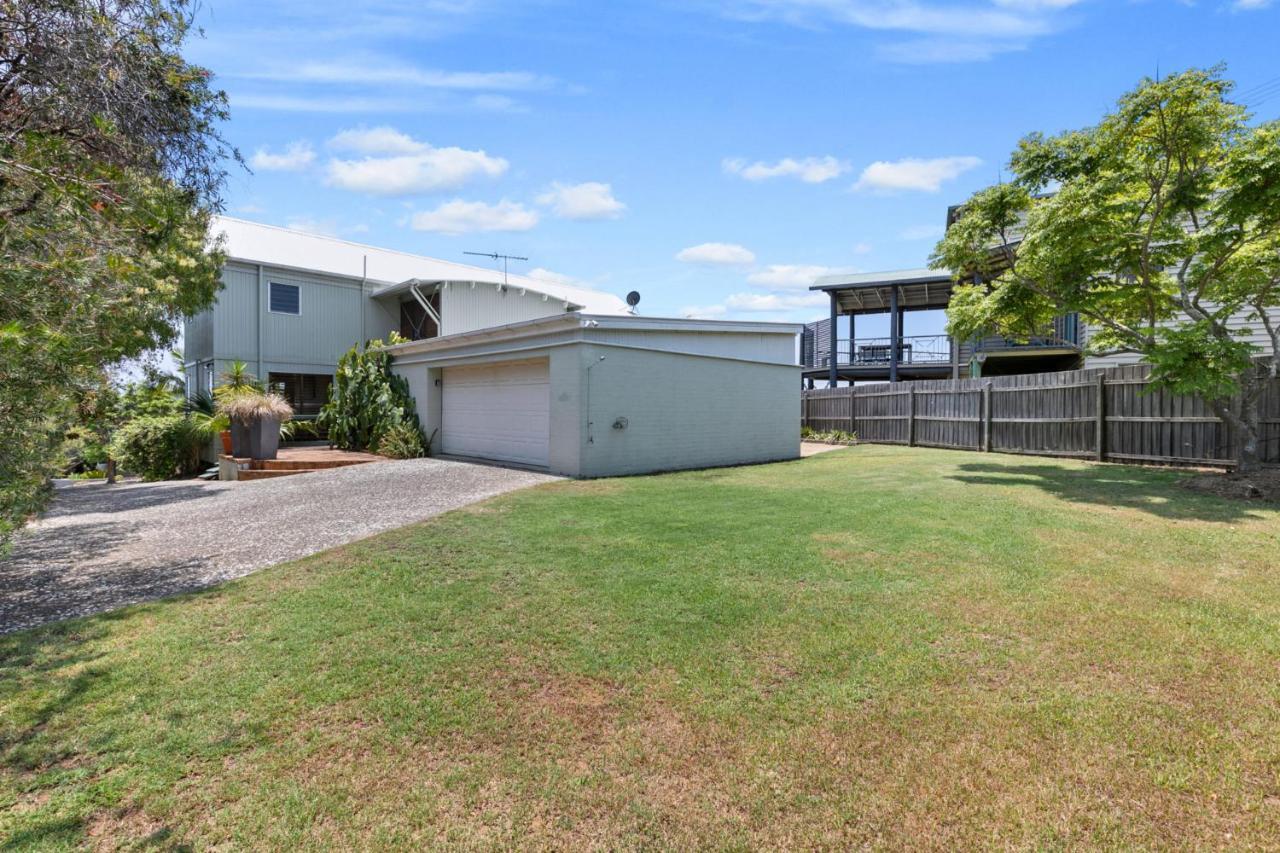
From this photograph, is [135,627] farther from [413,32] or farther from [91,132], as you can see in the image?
[413,32]

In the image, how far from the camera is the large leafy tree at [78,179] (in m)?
3.35

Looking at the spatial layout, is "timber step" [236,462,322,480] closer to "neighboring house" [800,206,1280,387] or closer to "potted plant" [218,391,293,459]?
"potted plant" [218,391,293,459]

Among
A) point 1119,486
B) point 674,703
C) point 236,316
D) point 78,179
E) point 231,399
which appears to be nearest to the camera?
point 674,703

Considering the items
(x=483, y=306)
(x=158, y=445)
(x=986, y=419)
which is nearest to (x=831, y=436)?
(x=986, y=419)

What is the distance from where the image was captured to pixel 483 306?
1842 centimetres

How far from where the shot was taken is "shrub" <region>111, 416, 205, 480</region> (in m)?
15.0

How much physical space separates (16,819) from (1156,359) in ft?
39.2

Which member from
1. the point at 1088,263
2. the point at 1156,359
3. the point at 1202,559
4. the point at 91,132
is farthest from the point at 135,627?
the point at 1088,263

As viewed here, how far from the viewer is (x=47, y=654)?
3.88 meters

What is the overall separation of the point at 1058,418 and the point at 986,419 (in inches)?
79.4

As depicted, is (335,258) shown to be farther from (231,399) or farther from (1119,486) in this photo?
(1119,486)

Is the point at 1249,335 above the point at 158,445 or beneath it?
above

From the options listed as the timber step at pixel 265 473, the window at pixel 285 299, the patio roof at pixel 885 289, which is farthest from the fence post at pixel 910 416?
the window at pixel 285 299

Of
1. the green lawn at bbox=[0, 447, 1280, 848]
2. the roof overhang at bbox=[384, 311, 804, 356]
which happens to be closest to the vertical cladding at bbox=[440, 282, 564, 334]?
the roof overhang at bbox=[384, 311, 804, 356]
